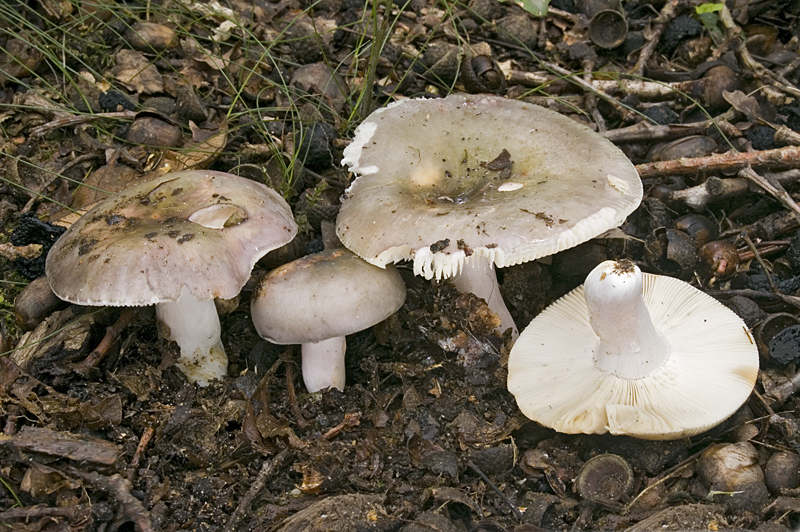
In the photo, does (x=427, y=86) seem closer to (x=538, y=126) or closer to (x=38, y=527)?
(x=538, y=126)

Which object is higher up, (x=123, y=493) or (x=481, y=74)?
(x=481, y=74)

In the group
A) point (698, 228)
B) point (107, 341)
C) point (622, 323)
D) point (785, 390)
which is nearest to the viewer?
point (622, 323)

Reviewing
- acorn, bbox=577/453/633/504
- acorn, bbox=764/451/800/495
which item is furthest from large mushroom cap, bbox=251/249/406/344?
acorn, bbox=764/451/800/495

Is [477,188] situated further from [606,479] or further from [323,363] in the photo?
[606,479]

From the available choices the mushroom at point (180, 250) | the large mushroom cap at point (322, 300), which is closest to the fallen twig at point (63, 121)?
the mushroom at point (180, 250)

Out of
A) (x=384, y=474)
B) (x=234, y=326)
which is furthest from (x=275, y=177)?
(x=384, y=474)

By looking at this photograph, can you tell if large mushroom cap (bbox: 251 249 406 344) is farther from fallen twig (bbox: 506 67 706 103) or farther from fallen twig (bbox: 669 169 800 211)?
fallen twig (bbox: 506 67 706 103)

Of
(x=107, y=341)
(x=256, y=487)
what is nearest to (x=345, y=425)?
(x=256, y=487)

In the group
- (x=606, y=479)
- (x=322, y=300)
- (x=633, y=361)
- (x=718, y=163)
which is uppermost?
(x=718, y=163)
